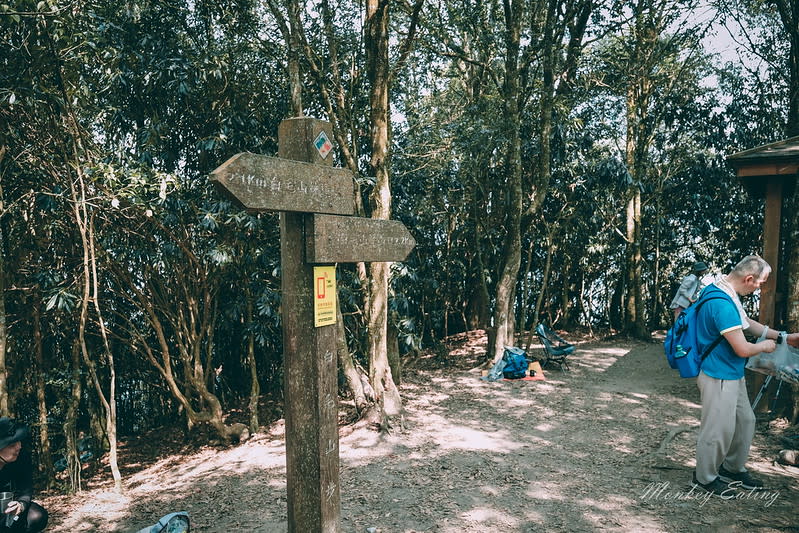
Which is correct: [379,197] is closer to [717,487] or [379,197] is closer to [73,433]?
[717,487]

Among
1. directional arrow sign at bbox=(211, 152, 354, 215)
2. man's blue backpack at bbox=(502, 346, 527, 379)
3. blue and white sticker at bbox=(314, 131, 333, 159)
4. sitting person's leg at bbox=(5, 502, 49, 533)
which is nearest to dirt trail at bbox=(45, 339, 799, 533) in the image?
man's blue backpack at bbox=(502, 346, 527, 379)

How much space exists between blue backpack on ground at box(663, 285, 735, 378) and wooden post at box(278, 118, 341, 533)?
8.87 feet

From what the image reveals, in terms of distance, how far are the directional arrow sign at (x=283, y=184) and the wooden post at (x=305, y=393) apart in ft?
0.38

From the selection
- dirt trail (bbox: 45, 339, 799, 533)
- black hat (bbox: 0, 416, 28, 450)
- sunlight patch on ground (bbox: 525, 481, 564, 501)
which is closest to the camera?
black hat (bbox: 0, 416, 28, 450)

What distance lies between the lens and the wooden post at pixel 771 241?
21.4 feet

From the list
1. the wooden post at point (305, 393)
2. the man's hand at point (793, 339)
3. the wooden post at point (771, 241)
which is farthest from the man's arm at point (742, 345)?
the wooden post at point (771, 241)

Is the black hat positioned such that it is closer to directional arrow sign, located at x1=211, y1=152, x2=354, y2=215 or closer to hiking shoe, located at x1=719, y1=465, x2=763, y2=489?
directional arrow sign, located at x1=211, y1=152, x2=354, y2=215

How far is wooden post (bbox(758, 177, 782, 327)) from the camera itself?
651 cm

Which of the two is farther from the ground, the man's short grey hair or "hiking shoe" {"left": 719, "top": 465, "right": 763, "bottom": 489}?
the man's short grey hair

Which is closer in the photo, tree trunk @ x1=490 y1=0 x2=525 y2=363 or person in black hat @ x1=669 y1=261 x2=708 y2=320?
person in black hat @ x1=669 y1=261 x2=708 y2=320

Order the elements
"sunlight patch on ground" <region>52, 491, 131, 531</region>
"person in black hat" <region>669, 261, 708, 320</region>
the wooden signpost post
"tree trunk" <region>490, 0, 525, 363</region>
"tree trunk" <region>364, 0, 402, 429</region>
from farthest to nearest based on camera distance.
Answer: "tree trunk" <region>490, 0, 525, 363</region>
"person in black hat" <region>669, 261, 708, 320</region>
"tree trunk" <region>364, 0, 402, 429</region>
"sunlight patch on ground" <region>52, 491, 131, 531</region>
the wooden signpost post

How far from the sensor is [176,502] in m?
5.36

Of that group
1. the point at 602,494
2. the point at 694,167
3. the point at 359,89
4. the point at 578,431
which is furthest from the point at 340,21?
the point at 694,167

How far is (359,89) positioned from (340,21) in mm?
989
